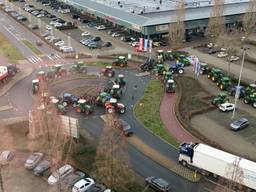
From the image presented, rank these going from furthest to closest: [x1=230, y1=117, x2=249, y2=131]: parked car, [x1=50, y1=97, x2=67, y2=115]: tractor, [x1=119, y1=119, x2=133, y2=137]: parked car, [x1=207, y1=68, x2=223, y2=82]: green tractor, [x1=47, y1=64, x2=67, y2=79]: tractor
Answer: [x1=47, y1=64, x2=67, y2=79]: tractor → [x1=207, y1=68, x2=223, y2=82]: green tractor → [x1=50, y1=97, x2=67, y2=115]: tractor → [x1=230, y1=117, x2=249, y2=131]: parked car → [x1=119, y1=119, x2=133, y2=137]: parked car

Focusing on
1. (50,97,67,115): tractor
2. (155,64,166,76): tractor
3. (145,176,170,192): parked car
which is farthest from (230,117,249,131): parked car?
(50,97,67,115): tractor

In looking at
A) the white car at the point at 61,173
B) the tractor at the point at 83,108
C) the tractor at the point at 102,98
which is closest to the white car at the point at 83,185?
the white car at the point at 61,173

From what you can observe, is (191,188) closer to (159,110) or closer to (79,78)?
(159,110)

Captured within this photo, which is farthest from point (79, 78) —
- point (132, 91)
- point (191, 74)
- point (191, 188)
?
point (191, 188)

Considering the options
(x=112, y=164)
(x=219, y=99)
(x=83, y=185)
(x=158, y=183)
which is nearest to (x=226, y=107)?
(x=219, y=99)

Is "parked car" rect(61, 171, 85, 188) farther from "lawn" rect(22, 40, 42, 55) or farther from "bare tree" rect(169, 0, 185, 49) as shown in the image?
"bare tree" rect(169, 0, 185, 49)

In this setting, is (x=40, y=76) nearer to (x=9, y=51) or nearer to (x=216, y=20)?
(x=9, y=51)

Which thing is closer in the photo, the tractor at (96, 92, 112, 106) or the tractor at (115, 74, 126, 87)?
the tractor at (96, 92, 112, 106)
